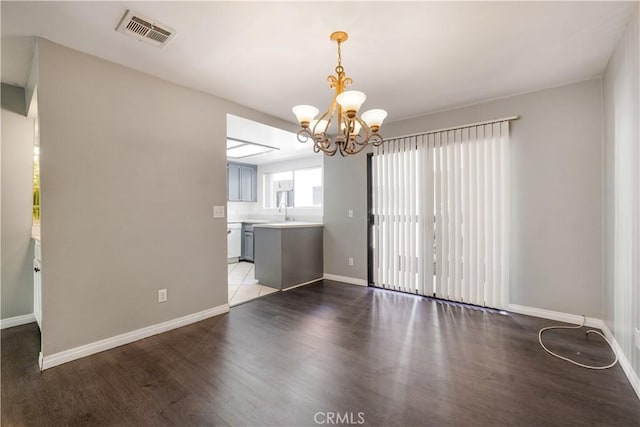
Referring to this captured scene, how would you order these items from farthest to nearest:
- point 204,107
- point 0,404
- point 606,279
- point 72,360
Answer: point 204,107 < point 606,279 < point 72,360 < point 0,404

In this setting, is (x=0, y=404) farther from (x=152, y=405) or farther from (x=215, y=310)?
(x=215, y=310)

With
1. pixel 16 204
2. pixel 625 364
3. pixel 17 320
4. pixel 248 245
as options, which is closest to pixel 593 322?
pixel 625 364

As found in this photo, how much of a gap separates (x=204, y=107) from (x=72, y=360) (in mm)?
2486

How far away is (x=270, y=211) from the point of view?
6.46 m

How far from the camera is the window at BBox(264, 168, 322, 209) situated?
5676mm

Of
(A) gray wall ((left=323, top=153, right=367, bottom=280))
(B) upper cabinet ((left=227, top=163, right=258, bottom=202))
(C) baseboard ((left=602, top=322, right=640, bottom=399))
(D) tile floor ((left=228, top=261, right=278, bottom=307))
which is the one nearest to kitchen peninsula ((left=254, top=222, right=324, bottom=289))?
(D) tile floor ((left=228, top=261, right=278, bottom=307))

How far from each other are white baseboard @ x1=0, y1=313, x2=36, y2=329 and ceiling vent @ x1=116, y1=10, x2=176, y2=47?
295 cm

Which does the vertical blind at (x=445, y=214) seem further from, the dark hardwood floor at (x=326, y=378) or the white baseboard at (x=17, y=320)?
the white baseboard at (x=17, y=320)

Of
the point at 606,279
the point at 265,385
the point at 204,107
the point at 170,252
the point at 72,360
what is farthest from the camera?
the point at 204,107

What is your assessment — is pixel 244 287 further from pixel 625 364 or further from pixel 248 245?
pixel 625 364

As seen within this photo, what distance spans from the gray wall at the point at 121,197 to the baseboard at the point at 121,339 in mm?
46

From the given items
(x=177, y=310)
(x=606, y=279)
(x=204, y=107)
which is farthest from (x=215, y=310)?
(x=606, y=279)

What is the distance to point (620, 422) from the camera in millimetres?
1449

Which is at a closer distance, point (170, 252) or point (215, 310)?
point (170, 252)
